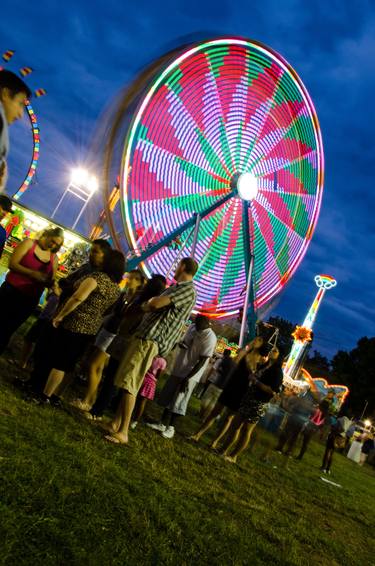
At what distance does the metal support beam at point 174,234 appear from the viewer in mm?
11279

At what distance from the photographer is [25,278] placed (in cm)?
410

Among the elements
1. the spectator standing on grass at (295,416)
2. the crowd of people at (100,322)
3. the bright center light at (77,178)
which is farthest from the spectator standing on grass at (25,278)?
the bright center light at (77,178)

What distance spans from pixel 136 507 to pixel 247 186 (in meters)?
11.9

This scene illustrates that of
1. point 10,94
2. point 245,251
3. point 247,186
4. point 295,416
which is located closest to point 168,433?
point 10,94

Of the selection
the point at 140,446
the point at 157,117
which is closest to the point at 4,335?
the point at 140,446

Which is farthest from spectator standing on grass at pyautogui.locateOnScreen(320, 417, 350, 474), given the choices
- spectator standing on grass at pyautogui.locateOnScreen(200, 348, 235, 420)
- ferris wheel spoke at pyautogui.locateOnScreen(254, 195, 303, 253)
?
ferris wheel spoke at pyautogui.locateOnScreen(254, 195, 303, 253)

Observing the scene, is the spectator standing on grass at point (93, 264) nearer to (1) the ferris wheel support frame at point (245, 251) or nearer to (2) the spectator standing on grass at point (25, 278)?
(2) the spectator standing on grass at point (25, 278)

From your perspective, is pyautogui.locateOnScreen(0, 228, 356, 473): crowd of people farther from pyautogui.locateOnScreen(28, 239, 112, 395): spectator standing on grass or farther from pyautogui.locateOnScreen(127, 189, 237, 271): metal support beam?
pyautogui.locateOnScreen(127, 189, 237, 271): metal support beam

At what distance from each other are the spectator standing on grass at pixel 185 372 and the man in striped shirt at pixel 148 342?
1366 mm

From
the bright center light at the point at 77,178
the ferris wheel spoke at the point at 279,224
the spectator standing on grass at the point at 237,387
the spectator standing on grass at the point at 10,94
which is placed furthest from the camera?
the bright center light at the point at 77,178

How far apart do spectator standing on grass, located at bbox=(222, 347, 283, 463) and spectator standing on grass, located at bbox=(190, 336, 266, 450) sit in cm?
8

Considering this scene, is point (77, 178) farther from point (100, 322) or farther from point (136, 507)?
point (136, 507)

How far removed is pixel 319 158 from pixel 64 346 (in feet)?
42.9

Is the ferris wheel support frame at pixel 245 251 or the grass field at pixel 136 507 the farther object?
the ferris wheel support frame at pixel 245 251
